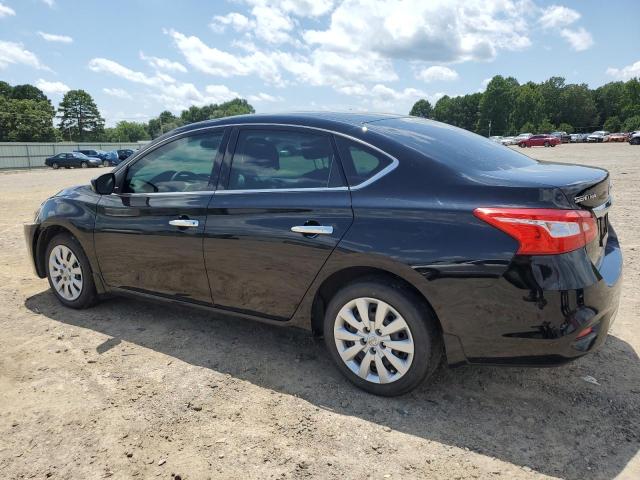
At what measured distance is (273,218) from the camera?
330 cm

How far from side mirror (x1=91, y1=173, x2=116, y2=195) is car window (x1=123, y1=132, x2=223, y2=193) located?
0.36ft

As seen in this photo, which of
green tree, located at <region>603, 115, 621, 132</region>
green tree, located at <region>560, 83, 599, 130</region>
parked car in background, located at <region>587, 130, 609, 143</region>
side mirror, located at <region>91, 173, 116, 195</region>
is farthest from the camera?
green tree, located at <region>560, 83, 599, 130</region>

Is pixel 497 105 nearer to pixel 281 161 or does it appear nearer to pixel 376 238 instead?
pixel 281 161

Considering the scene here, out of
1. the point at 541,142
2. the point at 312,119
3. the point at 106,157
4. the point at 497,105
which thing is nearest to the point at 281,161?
the point at 312,119

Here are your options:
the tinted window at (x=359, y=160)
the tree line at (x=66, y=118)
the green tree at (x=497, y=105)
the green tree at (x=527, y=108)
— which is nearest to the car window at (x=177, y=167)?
the tinted window at (x=359, y=160)

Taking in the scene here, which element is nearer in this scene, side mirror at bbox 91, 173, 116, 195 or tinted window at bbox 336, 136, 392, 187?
tinted window at bbox 336, 136, 392, 187

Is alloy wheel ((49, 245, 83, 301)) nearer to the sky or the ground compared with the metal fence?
nearer to the ground

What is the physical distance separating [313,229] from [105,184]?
7.02 feet

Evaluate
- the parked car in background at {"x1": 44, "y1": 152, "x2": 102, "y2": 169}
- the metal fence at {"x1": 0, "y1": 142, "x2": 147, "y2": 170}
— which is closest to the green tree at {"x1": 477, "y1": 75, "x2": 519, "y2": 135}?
A: the parked car in background at {"x1": 44, "y1": 152, "x2": 102, "y2": 169}

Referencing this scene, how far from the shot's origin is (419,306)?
285cm

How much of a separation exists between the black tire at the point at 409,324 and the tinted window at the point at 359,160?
25.1 inches

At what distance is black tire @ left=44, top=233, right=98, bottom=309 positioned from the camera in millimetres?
4539

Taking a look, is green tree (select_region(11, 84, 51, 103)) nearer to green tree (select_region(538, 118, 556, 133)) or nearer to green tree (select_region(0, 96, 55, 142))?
green tree (select_region(0, 96, 55, 142))

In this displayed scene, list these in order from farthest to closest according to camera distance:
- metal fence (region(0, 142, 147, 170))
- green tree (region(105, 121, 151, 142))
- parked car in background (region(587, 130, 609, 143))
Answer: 1. green tree (region(105, 121, 151, 142))
2. parked car in background (region(587, 130, 609, 143))
3. metal fence (region(0, 142, 147, 170))
